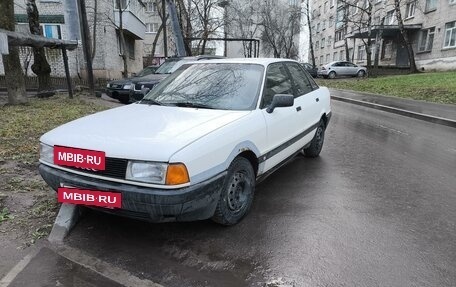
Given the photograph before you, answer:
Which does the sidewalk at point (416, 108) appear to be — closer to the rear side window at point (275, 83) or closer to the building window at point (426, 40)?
the rear side window at point (275, 83)

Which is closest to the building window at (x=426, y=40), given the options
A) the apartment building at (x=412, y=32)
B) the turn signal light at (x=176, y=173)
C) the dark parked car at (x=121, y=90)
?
the apartment building at (x=412, y=32)

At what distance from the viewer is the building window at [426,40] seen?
30.3 meters

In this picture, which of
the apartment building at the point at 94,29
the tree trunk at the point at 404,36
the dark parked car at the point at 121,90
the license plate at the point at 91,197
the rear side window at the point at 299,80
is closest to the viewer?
the license plate at the point at 91,197

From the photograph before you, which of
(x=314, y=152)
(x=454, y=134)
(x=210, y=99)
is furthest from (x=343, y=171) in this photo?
(x=454, y=134)

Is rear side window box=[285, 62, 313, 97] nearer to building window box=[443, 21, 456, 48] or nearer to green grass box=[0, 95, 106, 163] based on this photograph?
green grass box=[0, 95, 106, 163]

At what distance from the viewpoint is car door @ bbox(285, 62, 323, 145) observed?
204 inches

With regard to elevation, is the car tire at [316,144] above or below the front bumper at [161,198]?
below

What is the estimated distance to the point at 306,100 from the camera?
5.36 meters

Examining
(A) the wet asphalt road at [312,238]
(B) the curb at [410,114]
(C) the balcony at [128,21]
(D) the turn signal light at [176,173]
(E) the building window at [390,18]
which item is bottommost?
(B) the curb at [410,114]

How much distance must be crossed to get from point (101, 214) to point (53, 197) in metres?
0.63

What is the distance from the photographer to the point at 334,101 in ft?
51.5

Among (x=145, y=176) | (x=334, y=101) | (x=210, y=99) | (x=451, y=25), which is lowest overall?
(x=334, y=101)

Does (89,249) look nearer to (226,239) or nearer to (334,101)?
(226,239)

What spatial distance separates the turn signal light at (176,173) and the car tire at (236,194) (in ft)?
1.80
